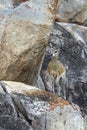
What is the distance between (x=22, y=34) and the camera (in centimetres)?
885

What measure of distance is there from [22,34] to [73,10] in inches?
477

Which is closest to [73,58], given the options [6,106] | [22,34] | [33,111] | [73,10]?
[73,10]

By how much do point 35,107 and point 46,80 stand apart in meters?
6.72

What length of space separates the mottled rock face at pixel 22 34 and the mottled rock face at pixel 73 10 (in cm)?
1094

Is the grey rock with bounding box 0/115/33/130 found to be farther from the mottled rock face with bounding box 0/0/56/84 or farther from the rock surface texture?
the mottled rock face with bounding box 0/0/56/84

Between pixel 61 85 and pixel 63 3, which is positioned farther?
pixel 63 3

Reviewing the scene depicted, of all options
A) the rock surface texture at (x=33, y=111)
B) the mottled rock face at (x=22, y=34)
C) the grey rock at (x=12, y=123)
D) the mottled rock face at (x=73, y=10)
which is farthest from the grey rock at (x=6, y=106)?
the mottled rock face at (x=73, y=10)

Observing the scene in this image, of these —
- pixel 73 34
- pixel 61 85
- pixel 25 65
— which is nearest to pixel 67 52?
pixel 73 34

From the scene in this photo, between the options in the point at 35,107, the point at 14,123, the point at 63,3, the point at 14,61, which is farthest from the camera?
the point at 63,3

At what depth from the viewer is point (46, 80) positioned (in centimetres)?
1413

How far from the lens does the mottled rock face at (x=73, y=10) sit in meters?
20.2

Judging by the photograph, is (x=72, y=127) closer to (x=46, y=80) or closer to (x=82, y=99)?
(x=46, y=80)

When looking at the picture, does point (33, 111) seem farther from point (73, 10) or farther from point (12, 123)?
point (73, 10)

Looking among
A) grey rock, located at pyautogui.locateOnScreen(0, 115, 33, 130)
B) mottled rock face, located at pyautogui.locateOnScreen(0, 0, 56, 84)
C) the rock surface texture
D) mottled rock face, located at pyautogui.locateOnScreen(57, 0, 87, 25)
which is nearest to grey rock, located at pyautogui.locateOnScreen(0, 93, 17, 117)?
the rock surface texture
